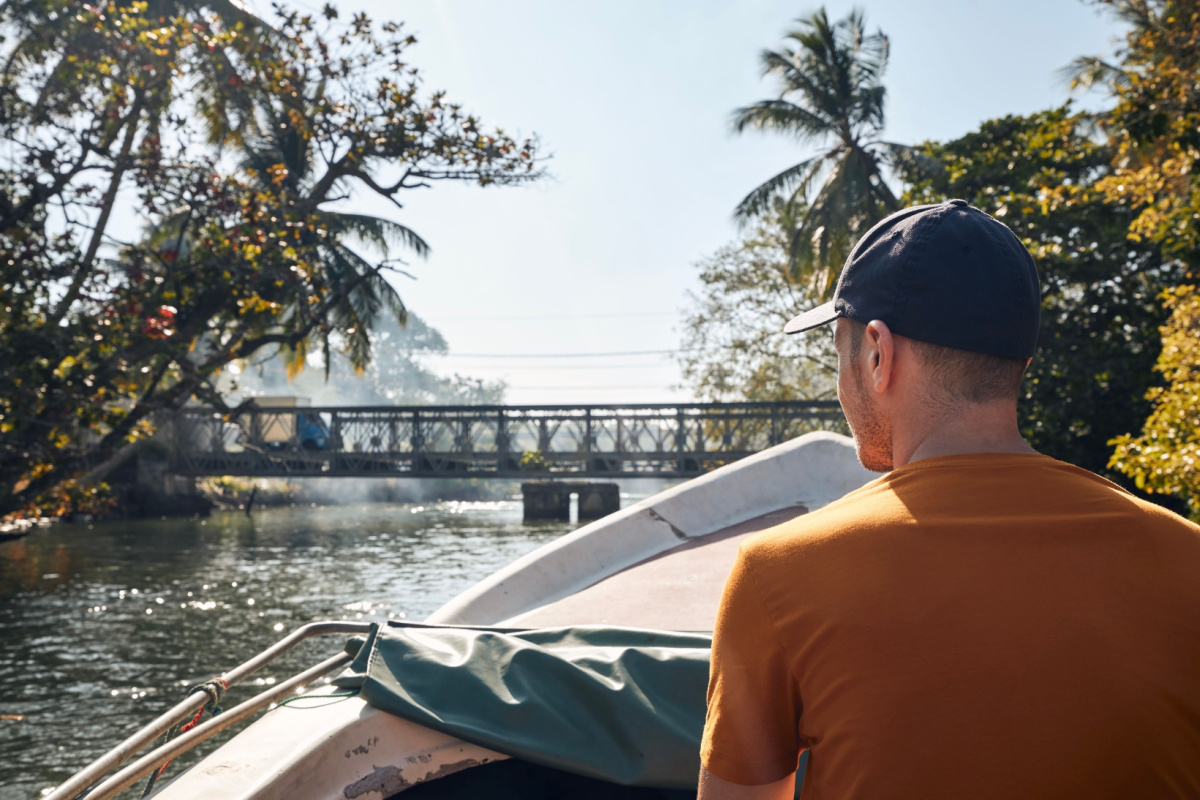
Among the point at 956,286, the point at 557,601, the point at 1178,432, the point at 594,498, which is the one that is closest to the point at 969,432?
the point at 956,286

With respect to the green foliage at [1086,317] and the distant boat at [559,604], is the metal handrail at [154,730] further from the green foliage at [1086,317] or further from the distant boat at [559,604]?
the green foliage at [1086,317]

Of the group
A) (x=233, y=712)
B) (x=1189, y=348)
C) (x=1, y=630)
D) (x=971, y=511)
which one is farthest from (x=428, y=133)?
(x=971, y=511)

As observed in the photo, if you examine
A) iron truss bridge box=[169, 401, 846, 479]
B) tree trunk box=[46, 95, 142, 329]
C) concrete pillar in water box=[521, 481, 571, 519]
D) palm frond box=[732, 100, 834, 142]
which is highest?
palm frond box=[732, 100, 834, 142]

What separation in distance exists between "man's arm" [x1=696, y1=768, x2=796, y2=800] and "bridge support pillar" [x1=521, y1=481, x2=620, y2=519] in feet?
82.4

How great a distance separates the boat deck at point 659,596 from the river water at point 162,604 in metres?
3.99

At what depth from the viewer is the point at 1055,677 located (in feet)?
2.74

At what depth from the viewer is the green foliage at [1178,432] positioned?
21.4 ft

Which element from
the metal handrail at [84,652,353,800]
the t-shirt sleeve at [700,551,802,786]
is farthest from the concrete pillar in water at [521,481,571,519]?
the t-shirt sleeve at [700,551,802,786]

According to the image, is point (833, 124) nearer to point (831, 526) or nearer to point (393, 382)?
point (831, 526)

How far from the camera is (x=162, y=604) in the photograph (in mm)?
11102

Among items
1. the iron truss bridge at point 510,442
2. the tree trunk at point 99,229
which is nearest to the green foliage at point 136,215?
the tree trunk at point 99,229

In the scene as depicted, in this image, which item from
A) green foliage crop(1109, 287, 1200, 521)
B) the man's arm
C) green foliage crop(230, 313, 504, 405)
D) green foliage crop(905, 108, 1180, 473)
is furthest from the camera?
green foliage crop(230, 313, 504, 405)

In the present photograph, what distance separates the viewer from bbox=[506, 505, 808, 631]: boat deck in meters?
3.34

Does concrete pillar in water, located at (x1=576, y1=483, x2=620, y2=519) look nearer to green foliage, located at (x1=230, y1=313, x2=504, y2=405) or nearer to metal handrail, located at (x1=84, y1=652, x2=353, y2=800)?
metal handrail, located at (x1=84, y1=652, x2=353, y2=800)
